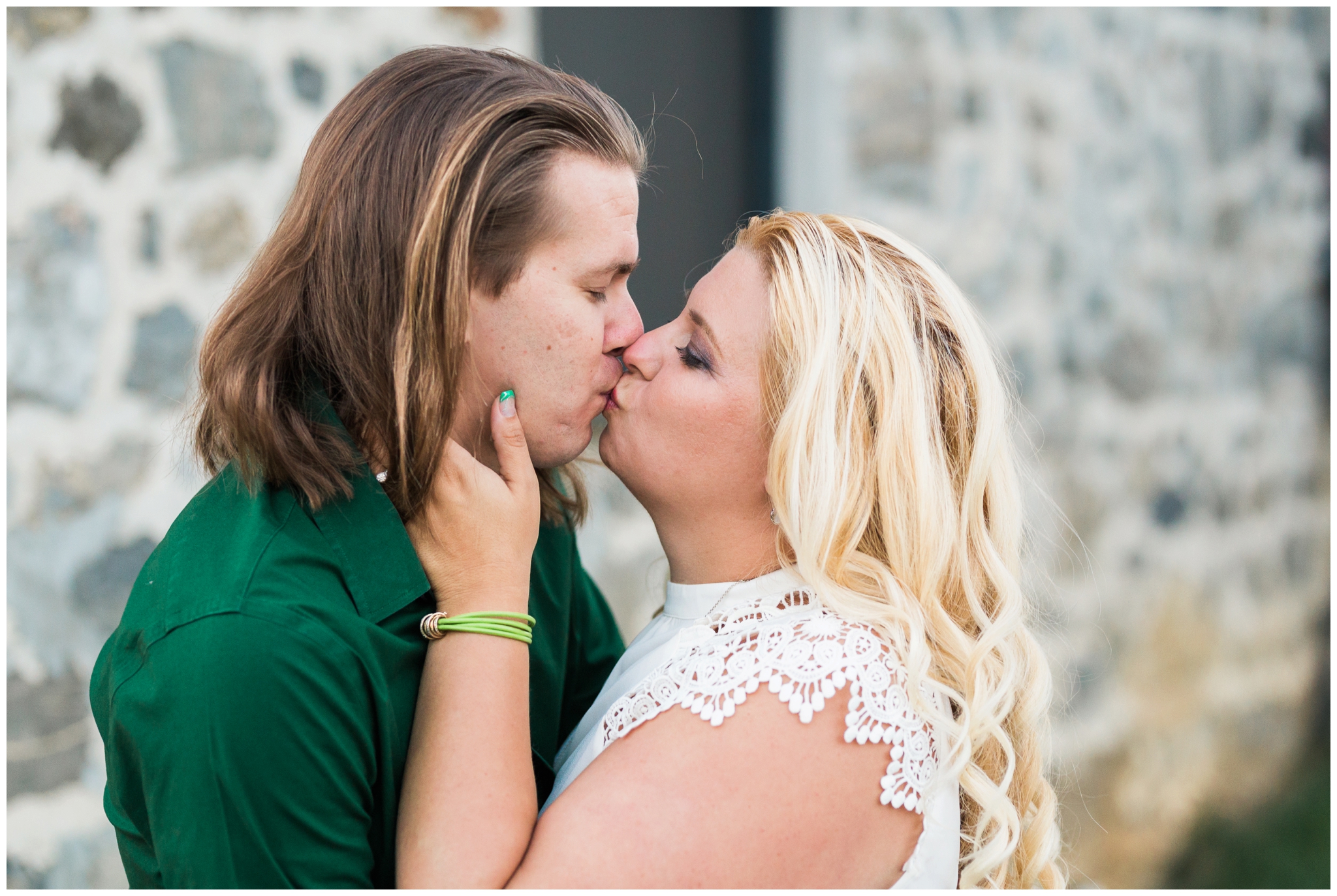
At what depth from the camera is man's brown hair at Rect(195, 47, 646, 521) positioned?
1719mm

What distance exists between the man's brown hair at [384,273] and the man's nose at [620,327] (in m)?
0.28

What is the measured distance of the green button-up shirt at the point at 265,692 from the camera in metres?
1.41

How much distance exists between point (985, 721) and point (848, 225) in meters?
0.94

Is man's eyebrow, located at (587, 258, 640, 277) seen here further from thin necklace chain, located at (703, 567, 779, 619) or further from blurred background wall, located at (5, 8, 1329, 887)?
blurred background wall, located at (5, 8, 1329, 887)

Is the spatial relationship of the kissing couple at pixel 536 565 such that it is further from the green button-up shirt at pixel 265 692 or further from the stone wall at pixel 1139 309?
the stone wall at pixel 1139 309

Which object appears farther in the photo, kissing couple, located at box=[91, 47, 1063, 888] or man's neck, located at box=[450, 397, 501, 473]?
man's neck, located at box=[450, 397, 501, 473]

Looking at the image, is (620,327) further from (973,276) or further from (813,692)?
(973,276)

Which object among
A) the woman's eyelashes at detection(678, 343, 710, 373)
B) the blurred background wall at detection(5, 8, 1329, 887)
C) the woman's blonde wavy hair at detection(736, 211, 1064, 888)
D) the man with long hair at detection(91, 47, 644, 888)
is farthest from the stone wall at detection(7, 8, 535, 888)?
the woman's blonde wavy hair at detection(736, 211, 1064, 888)

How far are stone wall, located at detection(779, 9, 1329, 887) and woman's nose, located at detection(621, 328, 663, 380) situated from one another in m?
1.73

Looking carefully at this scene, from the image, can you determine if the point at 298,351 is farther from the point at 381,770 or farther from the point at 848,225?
the point at 848,225

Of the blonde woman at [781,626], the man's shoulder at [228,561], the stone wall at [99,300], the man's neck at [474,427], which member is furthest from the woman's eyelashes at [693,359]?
the stone wall at [99,300]

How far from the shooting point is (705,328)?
202cm

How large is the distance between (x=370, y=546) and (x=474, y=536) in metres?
0.17

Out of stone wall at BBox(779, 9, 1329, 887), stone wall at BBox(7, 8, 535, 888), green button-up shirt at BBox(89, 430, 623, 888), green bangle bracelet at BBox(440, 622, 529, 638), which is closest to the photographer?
green button-up shirt at BBox(89, 430, 623, 888)
